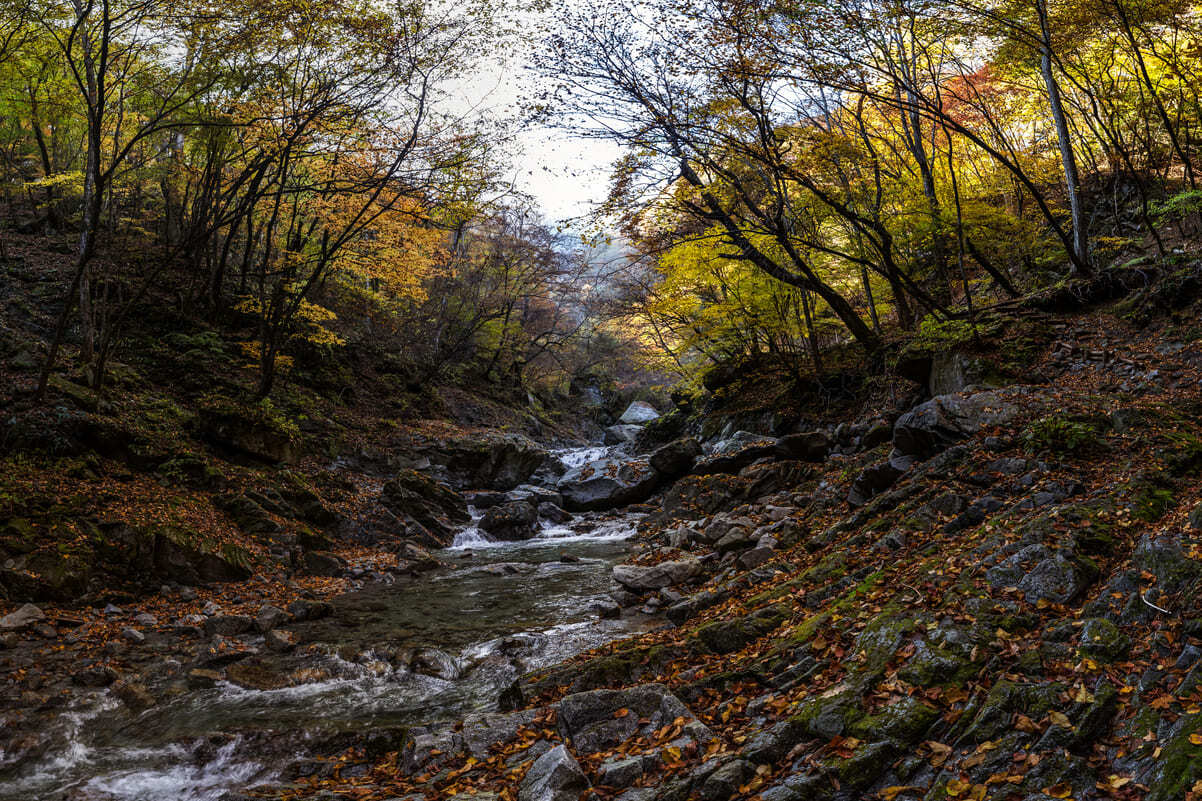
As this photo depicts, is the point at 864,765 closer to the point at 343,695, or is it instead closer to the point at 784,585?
the point at 784,585

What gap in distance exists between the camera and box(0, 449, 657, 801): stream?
180 inches

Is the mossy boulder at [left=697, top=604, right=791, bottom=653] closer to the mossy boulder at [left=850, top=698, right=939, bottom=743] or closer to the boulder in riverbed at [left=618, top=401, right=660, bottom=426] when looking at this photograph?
the mossy boulder at [left=850, top=698, right=939, bottom=743]

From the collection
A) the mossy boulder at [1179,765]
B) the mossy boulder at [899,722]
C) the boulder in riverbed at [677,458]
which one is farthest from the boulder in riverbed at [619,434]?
the mossy boulder at [1179,765]

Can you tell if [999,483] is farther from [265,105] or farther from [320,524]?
[265,105]

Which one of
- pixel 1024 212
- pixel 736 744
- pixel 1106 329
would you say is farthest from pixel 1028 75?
pixel 736 744

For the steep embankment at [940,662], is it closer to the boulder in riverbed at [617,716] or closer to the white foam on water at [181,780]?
the boulder in riverbed at [617,716]

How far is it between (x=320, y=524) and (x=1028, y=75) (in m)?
18.6

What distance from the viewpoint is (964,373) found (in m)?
10.6

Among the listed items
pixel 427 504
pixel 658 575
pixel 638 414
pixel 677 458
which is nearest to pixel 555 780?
pixel 658 575

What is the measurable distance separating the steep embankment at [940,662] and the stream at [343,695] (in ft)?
2.60

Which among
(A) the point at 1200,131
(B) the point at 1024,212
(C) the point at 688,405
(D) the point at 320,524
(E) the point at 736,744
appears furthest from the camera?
(C) the point at 688,405

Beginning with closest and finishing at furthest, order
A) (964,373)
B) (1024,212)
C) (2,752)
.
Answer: (2,752) < (964,373) < (1024,212)

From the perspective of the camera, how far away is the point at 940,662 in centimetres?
358

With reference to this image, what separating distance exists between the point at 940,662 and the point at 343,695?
17.8 ft
